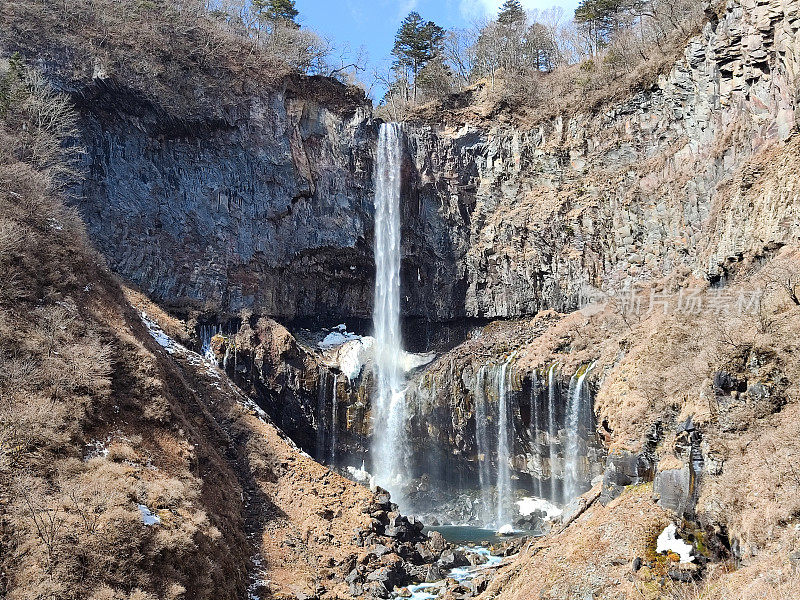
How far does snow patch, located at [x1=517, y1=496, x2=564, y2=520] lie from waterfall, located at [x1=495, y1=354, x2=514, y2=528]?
692 mm

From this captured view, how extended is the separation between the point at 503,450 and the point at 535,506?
9.73 ft

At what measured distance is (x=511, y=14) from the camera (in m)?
55.8

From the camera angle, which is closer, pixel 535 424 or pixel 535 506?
pixel 535 424

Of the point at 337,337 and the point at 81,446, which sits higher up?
the point at 337,337

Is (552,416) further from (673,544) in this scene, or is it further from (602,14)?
(602,14)

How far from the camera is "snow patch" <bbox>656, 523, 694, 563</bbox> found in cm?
1284

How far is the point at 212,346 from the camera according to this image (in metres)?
35.9

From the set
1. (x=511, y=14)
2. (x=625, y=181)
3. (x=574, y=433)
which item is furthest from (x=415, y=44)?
(x=574, y=433)

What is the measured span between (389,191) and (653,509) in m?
29.7

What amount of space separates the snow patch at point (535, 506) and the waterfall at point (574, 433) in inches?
40.3

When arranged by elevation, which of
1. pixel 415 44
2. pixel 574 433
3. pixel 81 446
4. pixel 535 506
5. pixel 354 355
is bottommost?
pixel 535 506

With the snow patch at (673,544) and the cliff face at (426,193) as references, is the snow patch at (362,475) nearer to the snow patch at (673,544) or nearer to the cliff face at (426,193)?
the cliff face at (426,193)

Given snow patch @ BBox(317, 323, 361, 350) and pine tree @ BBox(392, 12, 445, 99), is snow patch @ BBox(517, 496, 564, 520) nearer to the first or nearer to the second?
snow patch @ BBox(317, 323, 361, 350)

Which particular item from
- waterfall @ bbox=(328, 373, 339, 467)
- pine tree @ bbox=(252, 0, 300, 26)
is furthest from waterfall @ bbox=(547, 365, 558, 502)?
pine tree @ bbox=(252, 0, 300, 26)
